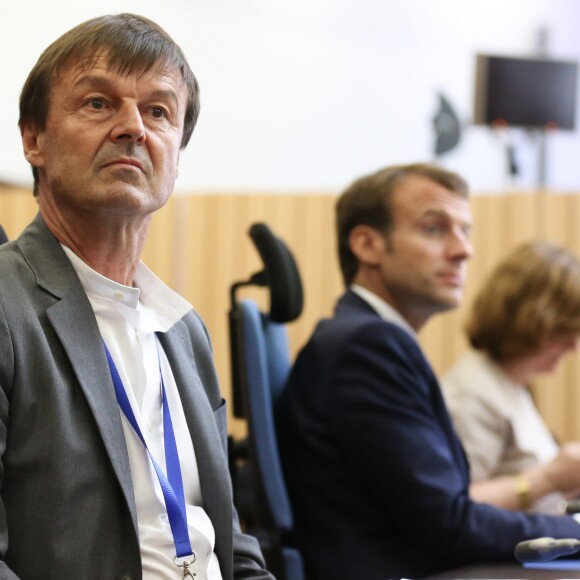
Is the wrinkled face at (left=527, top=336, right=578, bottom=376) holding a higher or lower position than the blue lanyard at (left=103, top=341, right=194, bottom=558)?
lower

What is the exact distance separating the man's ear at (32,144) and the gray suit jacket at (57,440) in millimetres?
159

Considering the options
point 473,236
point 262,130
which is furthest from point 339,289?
point 262,130

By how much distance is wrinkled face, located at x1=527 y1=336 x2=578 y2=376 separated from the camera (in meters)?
2.82

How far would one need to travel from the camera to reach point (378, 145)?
18.4 ft

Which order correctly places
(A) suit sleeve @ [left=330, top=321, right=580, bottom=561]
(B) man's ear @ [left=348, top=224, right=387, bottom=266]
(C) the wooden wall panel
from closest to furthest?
(A) suit sleeve @ [left=330, top=321, right=580, bottom=561] < (B) man's ear @ [left=348, top=224, right=387, bottom=266] < (C) the wooden wall panel

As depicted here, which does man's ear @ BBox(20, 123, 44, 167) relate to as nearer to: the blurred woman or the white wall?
the blurred woman

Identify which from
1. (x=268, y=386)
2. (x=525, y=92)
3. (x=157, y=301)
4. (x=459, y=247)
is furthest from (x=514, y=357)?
(x=525, y=92)

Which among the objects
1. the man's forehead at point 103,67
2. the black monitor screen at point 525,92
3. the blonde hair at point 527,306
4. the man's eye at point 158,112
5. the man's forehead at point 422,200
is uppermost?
the black monitor screen at point 525,92

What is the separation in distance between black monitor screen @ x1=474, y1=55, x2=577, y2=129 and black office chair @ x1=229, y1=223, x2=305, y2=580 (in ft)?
9.28

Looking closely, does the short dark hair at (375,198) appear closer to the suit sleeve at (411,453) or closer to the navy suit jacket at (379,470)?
the navy suit jacket at (379,470)

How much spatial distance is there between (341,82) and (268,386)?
3.55 meters

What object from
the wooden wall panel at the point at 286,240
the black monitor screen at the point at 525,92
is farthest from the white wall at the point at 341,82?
the wooden wall panel at the point at 286,240

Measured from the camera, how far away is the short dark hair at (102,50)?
4.52 ft

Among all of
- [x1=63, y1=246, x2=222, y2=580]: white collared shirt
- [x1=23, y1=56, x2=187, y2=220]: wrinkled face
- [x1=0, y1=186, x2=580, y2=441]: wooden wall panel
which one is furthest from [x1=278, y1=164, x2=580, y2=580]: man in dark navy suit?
[x1=0, y1=186, x2=580, y2=441]: wooden wall panel
